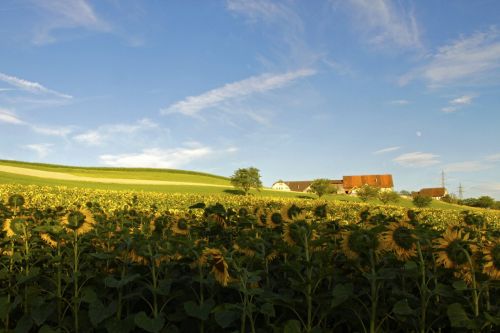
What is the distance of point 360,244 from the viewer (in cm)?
312

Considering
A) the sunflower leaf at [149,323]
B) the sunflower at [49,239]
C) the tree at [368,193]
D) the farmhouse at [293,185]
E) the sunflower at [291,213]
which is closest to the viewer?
the sunflower leaf at [149,323]

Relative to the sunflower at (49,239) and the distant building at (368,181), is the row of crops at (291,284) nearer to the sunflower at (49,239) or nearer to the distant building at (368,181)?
the sunflower at (49,239)

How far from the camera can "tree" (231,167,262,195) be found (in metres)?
69.8

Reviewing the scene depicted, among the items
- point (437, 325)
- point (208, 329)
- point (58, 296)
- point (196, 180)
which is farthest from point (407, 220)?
point (196, 180)

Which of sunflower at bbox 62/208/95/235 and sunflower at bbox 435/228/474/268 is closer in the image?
sunflower at bbox 435/228/474/268

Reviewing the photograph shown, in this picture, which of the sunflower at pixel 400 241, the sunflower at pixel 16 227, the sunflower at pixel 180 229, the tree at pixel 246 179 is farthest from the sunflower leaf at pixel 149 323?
the tree at pixel 246 179

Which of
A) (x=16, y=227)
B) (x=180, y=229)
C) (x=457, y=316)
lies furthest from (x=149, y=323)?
(x=16, y=227)

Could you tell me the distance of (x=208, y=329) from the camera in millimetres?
3451

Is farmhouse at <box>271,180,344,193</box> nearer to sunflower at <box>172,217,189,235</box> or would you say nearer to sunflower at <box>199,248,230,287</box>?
sunflower at <box>172,217,189,235</box>

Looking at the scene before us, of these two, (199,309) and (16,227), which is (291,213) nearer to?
(199,309)

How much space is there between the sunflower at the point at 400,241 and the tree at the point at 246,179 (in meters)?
66.0

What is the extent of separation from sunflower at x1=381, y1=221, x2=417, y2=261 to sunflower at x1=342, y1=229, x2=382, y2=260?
0.14 meters

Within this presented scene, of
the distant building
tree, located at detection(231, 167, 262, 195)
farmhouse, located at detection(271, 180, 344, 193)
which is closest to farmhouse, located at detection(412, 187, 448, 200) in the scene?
the distant building

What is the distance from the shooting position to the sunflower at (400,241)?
321cm
